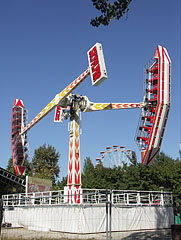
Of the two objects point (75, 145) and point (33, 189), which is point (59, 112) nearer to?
point (75, 145)

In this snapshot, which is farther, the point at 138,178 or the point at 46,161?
the point at 46,161

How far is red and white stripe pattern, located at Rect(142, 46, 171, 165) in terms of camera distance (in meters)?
20.7

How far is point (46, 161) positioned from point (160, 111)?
153 ft

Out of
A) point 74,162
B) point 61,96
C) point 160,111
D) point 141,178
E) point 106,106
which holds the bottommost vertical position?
point 141,178

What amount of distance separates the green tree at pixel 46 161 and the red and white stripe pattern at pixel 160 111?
43272mm

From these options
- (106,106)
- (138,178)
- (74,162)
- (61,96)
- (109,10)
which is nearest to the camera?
(109,10)

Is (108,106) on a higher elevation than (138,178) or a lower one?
higher

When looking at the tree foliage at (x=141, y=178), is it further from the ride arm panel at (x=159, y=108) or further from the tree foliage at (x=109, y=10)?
the tree foliage at (x=109, y=10)

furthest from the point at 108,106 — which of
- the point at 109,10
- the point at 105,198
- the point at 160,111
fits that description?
the point at 109,10

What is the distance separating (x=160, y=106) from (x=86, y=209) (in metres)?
9.35

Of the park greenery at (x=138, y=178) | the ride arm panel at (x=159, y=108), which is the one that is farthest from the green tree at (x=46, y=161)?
the ride arm panel at (x=159, y=108)

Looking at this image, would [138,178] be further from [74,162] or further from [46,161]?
[46,161]

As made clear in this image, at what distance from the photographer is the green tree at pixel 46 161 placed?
62075 mm

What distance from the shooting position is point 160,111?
20812 millimetres
